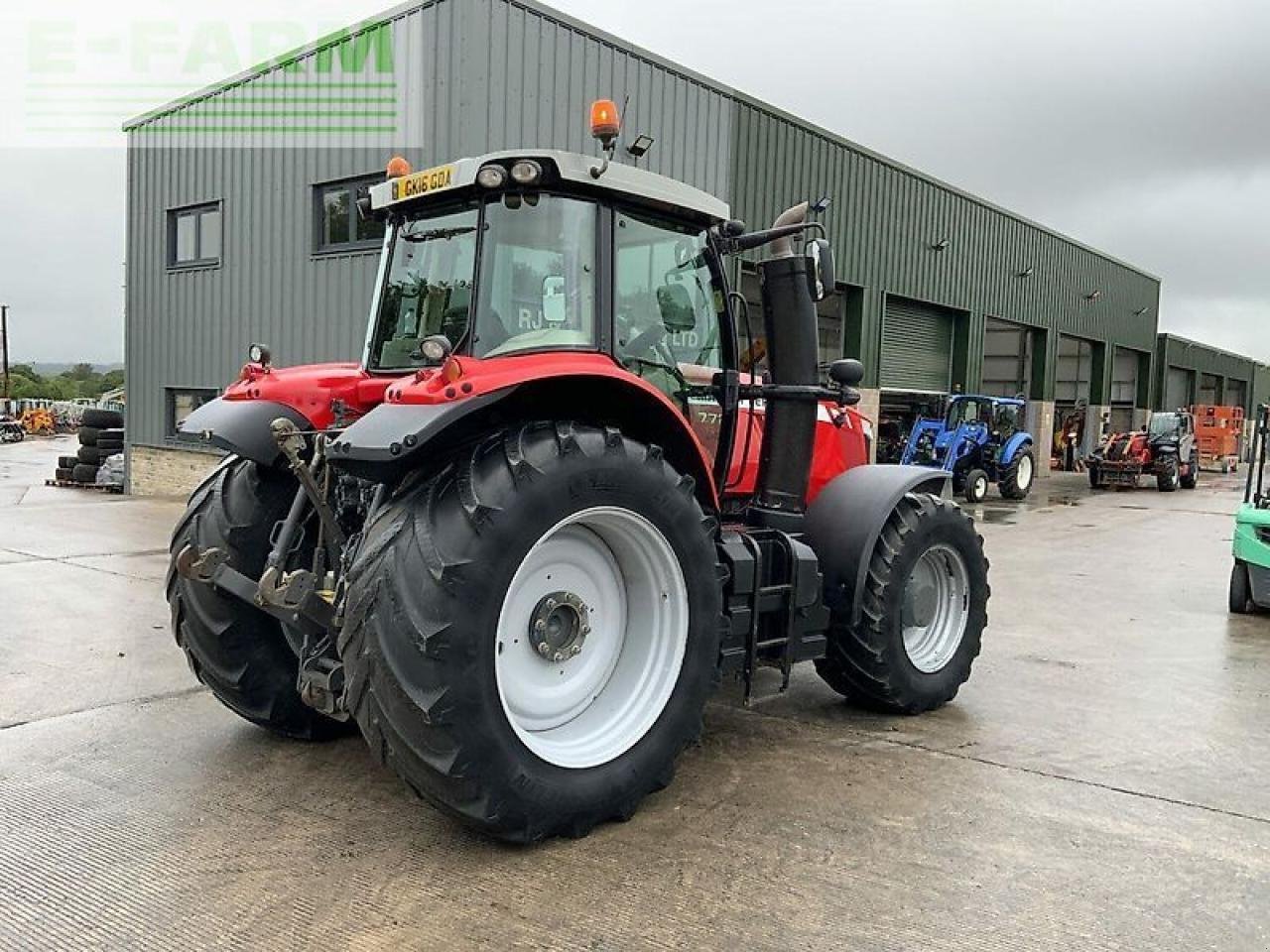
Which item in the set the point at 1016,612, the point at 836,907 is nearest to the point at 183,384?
the point at 1016,612

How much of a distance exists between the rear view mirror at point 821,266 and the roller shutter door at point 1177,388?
39967 millimetres

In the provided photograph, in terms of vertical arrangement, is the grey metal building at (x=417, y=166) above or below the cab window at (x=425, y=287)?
above

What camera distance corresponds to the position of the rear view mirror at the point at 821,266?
14.3 ft

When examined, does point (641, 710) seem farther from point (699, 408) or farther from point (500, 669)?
point (699, 408)

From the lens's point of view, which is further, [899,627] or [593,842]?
[899,627]

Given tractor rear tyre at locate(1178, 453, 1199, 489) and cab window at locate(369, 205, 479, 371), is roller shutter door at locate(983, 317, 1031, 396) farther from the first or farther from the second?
cab window at locate(369, 205, 479, 371)

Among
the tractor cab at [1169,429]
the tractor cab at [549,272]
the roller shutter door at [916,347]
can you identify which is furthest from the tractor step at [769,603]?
the tractor cab at [1169,429]

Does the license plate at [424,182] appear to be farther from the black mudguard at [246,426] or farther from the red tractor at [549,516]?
the black mudguard at [246,426]

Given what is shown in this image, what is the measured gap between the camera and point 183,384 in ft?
52.8

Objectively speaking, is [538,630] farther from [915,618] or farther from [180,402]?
[180,402]

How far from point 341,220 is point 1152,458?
18.5m

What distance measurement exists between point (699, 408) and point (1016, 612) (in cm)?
467

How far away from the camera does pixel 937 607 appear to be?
528 centimetres

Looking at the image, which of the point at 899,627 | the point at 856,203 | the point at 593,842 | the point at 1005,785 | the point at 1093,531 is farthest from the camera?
the point at 856,203
